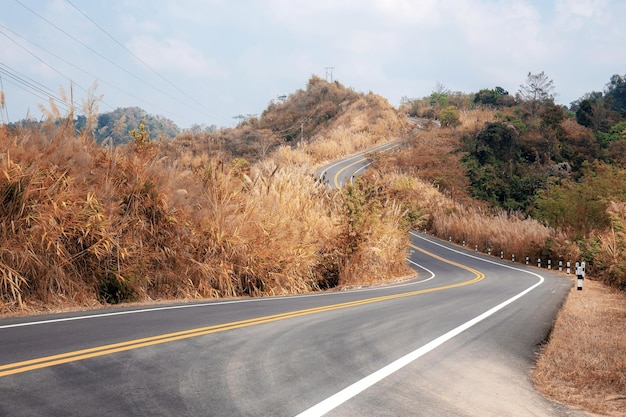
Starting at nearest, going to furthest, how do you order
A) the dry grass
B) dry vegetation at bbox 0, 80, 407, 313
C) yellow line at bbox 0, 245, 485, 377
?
yellow line at bbox 0, 245, 485, 377 < the dry grass < dry vegetation at bbox 0, 80, 407, 313

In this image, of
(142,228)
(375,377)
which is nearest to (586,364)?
(375,377)

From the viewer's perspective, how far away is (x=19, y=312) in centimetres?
924

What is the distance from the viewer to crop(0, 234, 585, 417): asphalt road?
4.87m

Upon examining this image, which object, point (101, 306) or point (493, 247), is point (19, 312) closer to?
point (101, 306)

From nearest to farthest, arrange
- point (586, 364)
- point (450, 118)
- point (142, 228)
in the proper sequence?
point (586, 364) < point (142, 228) < point (450, 118)

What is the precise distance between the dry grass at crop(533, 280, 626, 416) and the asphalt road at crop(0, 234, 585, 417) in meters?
0.29

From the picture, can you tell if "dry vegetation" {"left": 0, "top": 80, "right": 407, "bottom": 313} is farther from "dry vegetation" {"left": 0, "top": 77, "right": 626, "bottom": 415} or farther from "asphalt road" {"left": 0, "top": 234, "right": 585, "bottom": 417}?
"asphalt road" {"left": 0, "top": 234, "right": 585, "bottom": 417}

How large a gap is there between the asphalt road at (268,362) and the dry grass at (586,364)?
0.95 feet

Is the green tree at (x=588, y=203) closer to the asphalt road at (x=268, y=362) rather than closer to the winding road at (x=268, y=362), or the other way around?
the winding road at (x=268, y=362)

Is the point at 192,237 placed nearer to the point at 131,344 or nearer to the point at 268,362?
the point at 131,344

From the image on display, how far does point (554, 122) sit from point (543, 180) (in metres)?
15.1

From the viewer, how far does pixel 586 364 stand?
24.1 feet

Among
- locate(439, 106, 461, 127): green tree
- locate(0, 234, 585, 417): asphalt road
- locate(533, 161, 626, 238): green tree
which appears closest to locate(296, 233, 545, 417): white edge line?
locate(0, 234, 585, 417): asphalt road

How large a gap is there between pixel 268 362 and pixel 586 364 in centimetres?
413
